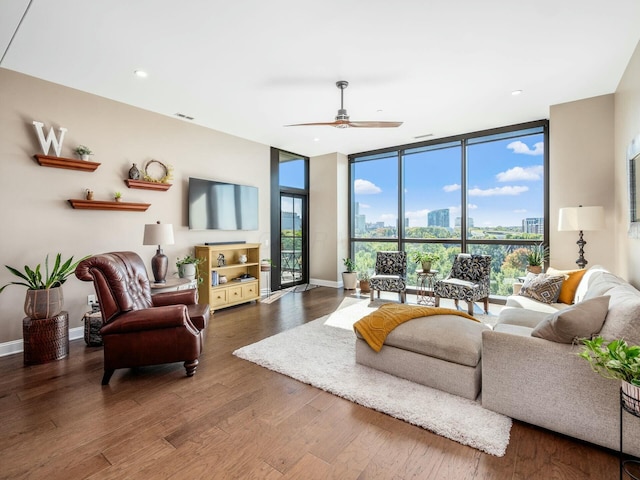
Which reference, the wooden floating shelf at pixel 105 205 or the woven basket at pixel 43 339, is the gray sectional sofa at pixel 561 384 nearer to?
the woven basket at pixel 43 339

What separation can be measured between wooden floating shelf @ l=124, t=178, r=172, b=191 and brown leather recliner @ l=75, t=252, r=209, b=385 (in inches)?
65.9

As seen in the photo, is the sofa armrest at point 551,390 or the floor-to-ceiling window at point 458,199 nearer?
the sofa armrest at point 551,390

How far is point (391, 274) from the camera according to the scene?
5.65 metres

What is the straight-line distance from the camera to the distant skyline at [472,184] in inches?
200

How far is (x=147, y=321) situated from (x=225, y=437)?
1183 millimetres

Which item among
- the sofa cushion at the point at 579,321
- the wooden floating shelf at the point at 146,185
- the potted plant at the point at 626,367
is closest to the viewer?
the potted plant at the point at 626,367

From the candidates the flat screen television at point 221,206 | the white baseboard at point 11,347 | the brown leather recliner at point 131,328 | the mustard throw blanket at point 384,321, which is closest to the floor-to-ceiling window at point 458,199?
the flat screen television at point 221,206

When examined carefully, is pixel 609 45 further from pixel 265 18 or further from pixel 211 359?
pixel 211 359

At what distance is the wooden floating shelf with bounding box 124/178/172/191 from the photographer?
4.14 meters

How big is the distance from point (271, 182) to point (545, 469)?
221 inches

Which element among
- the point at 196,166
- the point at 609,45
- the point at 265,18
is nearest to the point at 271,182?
the point at 196,166

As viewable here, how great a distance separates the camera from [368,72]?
340 cm

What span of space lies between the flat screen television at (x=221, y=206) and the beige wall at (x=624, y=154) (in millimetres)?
5044

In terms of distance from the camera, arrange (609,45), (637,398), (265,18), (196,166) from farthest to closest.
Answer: (196,166) < (609,45) < (265,18) < (637,398)
